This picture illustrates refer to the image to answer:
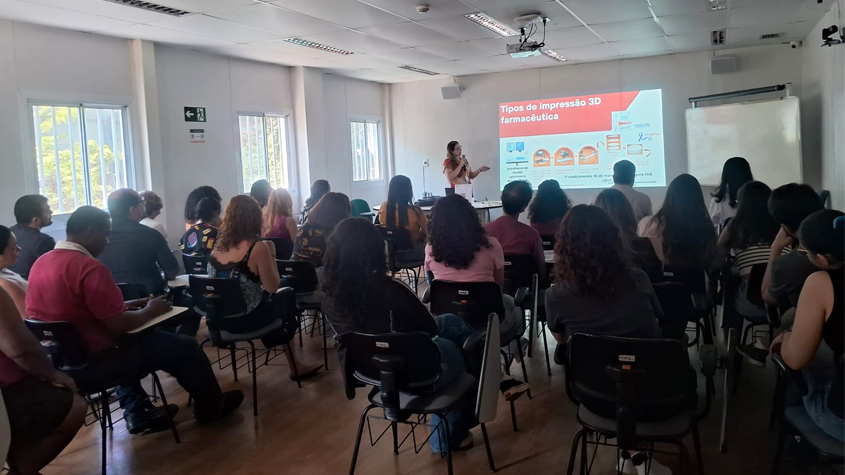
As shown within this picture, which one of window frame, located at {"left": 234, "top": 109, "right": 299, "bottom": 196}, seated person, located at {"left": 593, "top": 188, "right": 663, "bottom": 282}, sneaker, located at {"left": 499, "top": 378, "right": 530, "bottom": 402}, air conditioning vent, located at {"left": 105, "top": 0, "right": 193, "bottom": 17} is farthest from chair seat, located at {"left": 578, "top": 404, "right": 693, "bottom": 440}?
window frame, located at {"left": 234, "top": 109, "right": 299, "bottom": 196}

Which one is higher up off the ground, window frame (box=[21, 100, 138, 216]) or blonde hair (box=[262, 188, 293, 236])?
window frame (box=[21, 100, 138, 216])

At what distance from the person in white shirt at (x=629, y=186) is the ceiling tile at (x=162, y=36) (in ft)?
14.2

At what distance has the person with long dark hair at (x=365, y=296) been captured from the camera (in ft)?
8.20

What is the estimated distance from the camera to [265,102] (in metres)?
8.02

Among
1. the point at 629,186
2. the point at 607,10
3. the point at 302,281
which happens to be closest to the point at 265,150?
the point at 302,281

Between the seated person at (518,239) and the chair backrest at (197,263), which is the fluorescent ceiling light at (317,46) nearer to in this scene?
the chair backrest at (197,263)

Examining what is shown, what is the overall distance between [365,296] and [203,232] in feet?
7.48

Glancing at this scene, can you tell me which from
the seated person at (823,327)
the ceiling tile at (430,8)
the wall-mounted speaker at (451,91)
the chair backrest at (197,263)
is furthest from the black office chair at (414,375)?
the wall-mounted speaker at (451,91)

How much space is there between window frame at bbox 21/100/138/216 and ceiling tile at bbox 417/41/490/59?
3473 millimetres

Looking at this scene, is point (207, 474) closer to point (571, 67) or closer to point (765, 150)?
point (765, 150)

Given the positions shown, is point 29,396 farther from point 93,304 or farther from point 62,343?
point 93,304

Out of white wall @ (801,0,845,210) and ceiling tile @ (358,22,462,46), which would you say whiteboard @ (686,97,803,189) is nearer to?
white wall @ (801,0,845,210)

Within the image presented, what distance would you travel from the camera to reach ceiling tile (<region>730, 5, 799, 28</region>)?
5855 mm

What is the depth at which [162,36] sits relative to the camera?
19.7 ft
